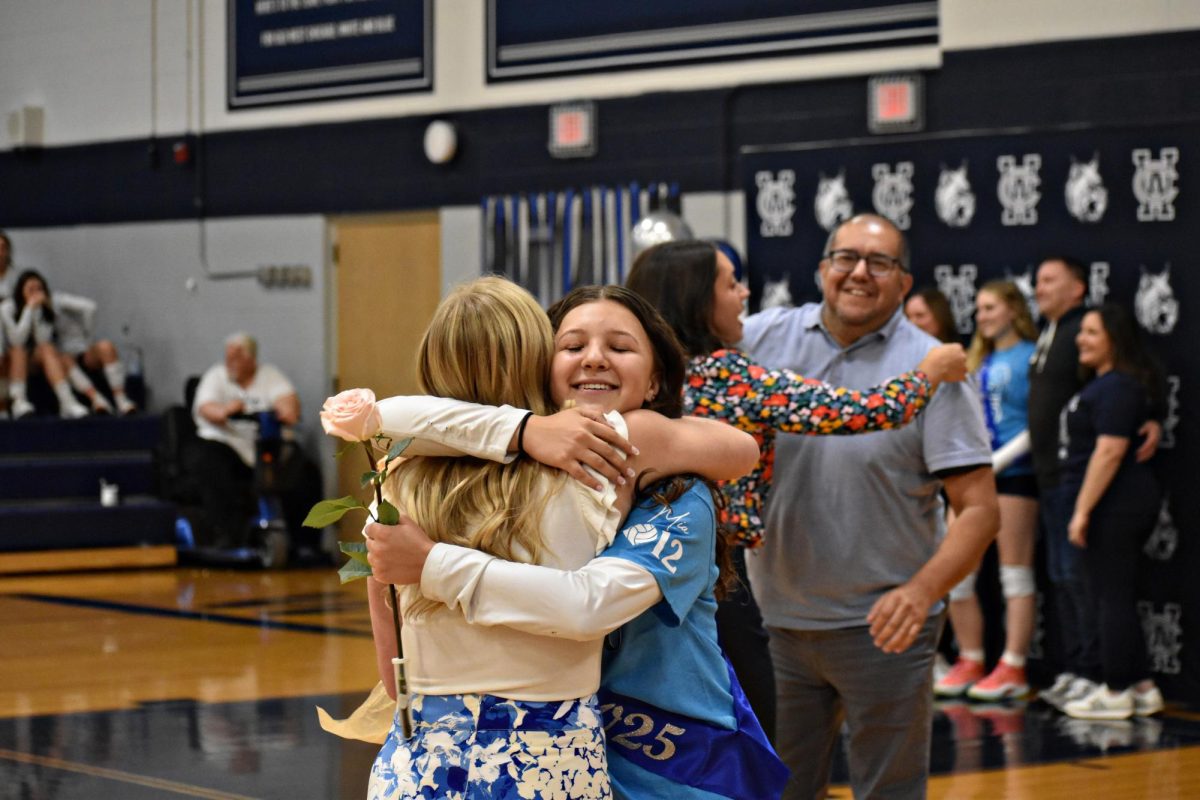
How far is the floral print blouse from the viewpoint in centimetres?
331

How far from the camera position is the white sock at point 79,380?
12617 mm

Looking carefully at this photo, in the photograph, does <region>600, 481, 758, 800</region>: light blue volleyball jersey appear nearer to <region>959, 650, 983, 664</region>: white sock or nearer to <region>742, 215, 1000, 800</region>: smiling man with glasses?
<region>742, 215, 1000, 800</region>: smiling man with glasses

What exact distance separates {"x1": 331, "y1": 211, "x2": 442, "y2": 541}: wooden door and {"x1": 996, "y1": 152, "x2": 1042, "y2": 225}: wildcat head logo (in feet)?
17.2

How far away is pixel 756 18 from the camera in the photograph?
1015 cm

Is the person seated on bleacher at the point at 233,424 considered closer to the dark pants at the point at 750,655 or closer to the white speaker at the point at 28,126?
the white speaker at the point at 28,126

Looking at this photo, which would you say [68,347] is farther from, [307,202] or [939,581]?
[939,581]

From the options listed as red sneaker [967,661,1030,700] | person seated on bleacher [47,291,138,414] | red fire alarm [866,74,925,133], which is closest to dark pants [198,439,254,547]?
person seated on bleacher [47,291,138,414]

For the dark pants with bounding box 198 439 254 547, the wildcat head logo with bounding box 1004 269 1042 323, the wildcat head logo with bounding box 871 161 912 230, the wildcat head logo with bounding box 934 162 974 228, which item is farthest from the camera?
the dark pants with bounding box 198 439 254 547

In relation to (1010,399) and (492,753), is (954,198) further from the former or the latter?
(492,753)

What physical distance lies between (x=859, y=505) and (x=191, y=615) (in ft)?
21.1

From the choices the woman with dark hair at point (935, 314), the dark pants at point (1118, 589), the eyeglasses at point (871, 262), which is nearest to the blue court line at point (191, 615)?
the woman with dark hair at point (935, 314)

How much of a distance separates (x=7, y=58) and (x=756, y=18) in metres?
7.31

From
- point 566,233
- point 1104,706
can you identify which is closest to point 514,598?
point 1104,706

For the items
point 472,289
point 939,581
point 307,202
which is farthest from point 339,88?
point 472,289
